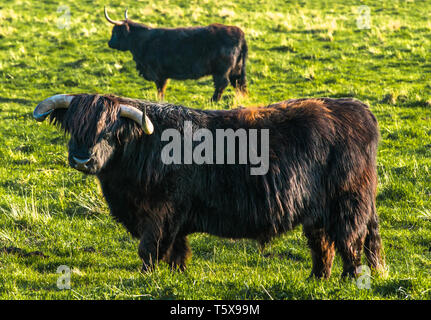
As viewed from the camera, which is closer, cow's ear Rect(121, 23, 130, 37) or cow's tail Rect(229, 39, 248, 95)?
cow's tail Rect(229, 39, 248, 95)

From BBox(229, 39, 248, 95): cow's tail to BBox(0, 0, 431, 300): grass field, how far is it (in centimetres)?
32

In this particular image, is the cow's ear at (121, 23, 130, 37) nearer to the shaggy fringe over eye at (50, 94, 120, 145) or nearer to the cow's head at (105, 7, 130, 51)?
the cow's head at (105, 7, 130, 51)

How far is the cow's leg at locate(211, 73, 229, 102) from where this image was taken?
11.2m

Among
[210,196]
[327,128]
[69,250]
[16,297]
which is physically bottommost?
[69,250]

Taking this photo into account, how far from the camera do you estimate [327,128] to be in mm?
4250

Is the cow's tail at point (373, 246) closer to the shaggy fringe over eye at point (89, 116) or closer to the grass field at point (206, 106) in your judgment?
the grass field at point (206, 106)

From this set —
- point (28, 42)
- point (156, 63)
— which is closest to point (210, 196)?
point (156, 63)

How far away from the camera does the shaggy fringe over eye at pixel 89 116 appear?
4199 millimetres

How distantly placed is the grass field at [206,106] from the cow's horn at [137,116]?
0.86 meters

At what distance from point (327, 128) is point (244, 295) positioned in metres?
1.47

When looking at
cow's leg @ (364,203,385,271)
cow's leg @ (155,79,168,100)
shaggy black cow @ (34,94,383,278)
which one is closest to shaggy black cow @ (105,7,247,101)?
cow's leg @ (155,79,168,100)

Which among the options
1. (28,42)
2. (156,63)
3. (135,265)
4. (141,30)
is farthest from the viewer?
(28,42)

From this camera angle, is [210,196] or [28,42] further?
[28,42]

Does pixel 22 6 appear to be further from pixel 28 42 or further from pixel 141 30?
pixel 141 30
